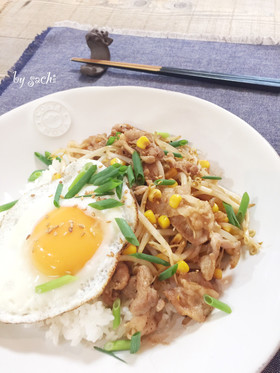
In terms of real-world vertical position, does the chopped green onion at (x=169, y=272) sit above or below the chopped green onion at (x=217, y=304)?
above

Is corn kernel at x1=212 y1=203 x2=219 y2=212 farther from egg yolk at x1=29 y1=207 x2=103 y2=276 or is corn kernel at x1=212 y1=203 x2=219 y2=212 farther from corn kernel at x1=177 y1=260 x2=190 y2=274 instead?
egg yolk at x1=29 y1=207 x2=103 y2=276

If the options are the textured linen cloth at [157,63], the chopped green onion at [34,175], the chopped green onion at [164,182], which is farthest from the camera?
the textured linen cloth at [157,63]

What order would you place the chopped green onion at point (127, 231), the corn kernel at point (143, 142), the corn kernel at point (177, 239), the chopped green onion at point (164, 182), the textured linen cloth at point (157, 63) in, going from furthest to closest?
1. the textured linen cloth at point (157, 63)
2. the corn kernel at point (143, 142)
3. the chopped green onion at point (164, 182)
4. the corn kernel at point (177, 239)
5. the chopped green onion at point (127, 231)

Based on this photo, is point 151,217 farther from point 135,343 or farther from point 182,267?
point 135,343

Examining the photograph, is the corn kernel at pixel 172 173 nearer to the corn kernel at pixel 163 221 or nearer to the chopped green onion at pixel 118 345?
the corn kernel at pixel 163 221

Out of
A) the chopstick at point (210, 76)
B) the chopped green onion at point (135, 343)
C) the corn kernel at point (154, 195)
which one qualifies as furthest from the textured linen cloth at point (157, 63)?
the chopped green onion at point (135, 343)

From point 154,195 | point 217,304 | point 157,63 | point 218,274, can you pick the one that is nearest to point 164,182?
point 154,195
